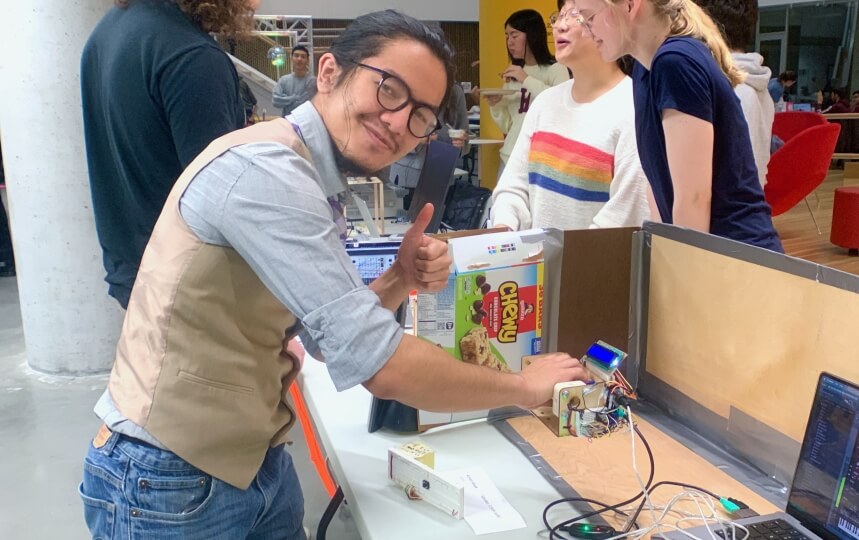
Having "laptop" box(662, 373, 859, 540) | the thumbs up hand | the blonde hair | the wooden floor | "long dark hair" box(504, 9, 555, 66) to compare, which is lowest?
the wooden floor

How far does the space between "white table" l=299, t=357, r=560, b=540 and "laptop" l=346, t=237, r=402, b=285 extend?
0.40 meters

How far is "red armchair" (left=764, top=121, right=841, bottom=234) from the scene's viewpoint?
200 inches

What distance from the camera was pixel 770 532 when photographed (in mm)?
962

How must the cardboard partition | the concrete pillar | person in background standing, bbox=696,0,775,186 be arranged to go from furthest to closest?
the concrete pillar
person in background standing, bbox=696,0,775,186
the cardboard partition

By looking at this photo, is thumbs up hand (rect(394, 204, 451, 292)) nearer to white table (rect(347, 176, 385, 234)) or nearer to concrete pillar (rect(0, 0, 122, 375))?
concrete pillar (rect(0, 0, 122, 375))

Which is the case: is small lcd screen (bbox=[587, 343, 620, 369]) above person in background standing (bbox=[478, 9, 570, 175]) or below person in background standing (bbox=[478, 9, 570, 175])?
below

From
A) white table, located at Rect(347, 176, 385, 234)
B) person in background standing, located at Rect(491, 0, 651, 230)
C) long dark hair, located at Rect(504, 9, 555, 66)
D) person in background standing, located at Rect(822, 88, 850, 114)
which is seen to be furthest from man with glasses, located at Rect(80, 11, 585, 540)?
person in background standing, located at Rect(822, 88, 850, 114)

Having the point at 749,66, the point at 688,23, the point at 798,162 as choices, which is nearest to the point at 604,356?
the point at 688,23

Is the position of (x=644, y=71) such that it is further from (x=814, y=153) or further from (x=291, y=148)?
(x=814, y=153)

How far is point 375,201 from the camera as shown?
5219mm

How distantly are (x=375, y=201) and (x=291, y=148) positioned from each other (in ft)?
13.9

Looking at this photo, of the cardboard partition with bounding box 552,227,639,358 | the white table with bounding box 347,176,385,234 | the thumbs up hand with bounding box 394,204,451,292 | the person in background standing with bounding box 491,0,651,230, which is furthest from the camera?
the white table with bounding box 347,176,385,234

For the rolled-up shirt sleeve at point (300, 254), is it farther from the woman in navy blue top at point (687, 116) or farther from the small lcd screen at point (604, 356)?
the woman in navy blue top at point (687, 116)

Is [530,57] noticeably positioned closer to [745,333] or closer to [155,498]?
[745,333]
